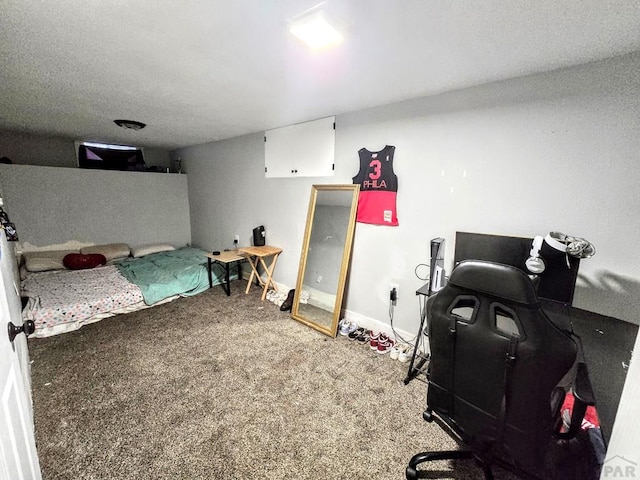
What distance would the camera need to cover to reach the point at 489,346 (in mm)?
1017

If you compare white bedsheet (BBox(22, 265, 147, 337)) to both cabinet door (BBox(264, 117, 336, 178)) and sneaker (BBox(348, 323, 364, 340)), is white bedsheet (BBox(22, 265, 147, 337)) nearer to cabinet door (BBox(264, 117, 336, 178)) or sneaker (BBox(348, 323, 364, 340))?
cabinet door (BBox(264, 117, 336, 178))

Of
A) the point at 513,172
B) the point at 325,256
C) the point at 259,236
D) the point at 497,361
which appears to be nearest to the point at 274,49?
the point at 513,172

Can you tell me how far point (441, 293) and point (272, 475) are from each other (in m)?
1.30

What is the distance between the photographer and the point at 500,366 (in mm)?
1000

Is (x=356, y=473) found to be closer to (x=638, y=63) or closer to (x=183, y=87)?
(x=638, y=63)

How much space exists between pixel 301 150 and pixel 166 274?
2588mm

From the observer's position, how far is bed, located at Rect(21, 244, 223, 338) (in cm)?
269

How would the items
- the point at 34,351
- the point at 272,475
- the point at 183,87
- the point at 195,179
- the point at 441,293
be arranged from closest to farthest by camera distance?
the point at 441,293
the point at 272,475
the point at 183,87
the point at 34,351
the point at 195,179

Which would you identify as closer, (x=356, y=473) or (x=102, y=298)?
(x=356, y=473)

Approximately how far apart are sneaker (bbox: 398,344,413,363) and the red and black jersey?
1170 millimetres

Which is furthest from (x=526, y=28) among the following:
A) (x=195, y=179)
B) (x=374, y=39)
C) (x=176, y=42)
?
(x=195, y=179)

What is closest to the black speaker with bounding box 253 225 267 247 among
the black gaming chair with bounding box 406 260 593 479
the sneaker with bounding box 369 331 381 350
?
the sneaker with bounding box 369 331 381 350

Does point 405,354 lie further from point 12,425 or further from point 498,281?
point 12,425

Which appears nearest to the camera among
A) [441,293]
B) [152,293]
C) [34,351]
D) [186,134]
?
[441,293]
